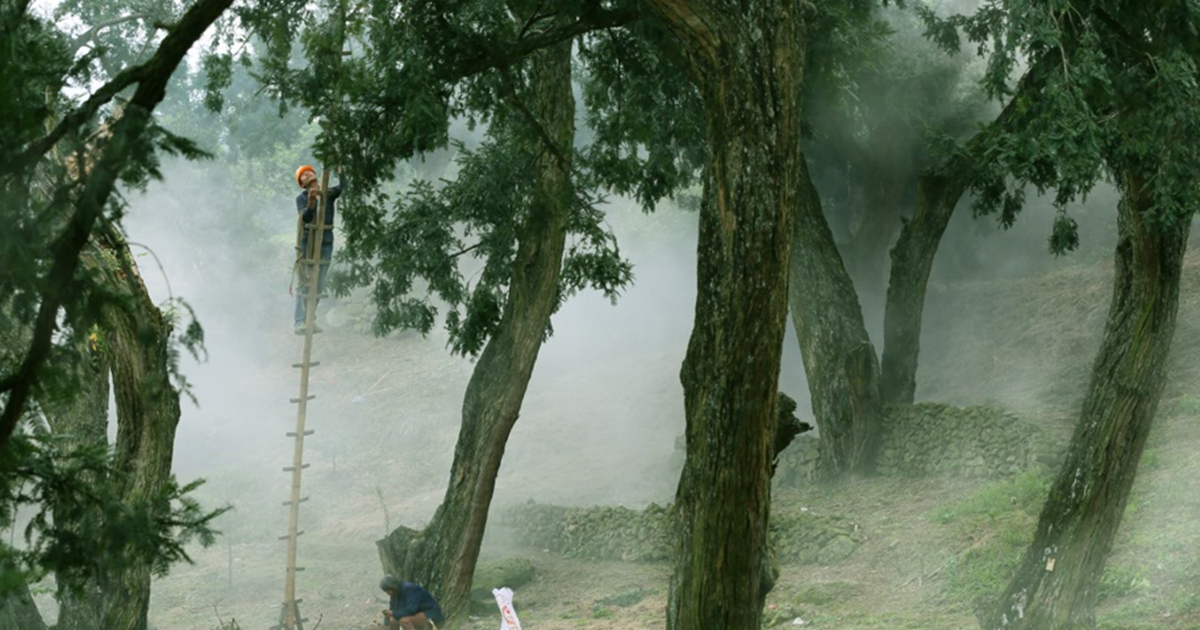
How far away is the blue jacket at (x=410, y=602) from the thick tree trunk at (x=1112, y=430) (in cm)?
597

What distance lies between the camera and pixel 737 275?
7.32 m

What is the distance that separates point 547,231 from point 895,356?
26.1 feet

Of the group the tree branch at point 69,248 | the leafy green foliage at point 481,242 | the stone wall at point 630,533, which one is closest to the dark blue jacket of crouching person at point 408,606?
the leafy green foliage at point 481,242

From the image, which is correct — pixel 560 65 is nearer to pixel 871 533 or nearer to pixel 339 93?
pixel 339 93

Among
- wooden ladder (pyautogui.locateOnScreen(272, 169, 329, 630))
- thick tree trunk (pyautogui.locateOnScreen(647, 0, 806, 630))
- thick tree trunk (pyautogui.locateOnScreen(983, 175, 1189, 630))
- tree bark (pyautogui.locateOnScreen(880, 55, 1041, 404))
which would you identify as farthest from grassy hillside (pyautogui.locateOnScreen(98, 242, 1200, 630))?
thick tree trunk (pyautogui.locateOnScreen(647, 0, 806, 630))

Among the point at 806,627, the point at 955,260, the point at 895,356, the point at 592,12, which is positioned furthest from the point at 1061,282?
the point at 592,12

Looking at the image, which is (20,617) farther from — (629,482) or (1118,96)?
(629,482)

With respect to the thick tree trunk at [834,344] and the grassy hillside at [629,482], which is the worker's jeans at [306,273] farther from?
the thick tree trunk at [834,344]

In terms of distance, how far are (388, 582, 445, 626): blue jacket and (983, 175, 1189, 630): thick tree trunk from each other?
5968mm

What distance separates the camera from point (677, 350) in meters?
36.3

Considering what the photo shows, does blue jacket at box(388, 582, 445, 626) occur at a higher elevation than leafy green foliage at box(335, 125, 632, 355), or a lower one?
lower

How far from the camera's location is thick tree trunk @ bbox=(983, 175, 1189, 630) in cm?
1067

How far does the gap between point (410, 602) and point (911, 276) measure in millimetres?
9678

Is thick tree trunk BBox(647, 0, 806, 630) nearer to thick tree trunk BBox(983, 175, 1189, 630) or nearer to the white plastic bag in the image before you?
the white plastic bag
